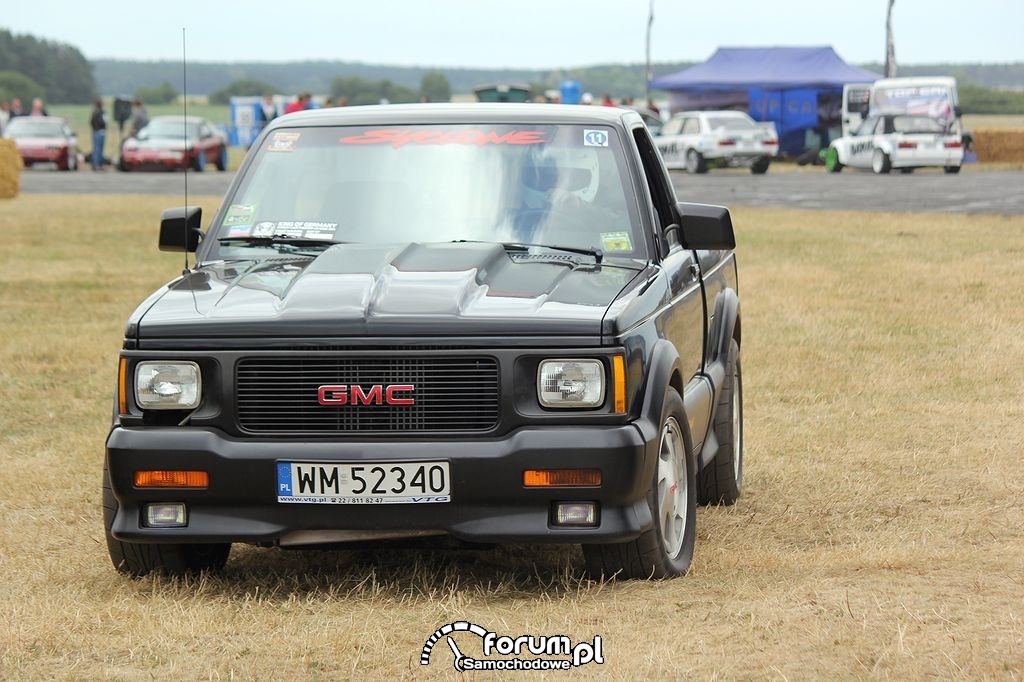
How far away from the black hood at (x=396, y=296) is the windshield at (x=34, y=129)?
128 ft

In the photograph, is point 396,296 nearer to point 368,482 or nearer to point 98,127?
point 368,482

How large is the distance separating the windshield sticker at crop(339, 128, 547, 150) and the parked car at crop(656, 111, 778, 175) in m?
32.3

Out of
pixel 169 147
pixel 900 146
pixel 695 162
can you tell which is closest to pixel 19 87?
pixel 169 147

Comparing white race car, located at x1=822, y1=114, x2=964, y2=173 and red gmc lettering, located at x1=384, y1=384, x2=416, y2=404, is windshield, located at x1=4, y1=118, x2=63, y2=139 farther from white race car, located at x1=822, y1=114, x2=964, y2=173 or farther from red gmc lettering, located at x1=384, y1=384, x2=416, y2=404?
red gmc lettering, located at x1=384, y1=384, x2=416, y2=404

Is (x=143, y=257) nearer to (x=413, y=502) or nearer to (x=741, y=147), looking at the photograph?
(x=413, y=502)

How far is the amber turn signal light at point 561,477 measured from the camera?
16.3 feet

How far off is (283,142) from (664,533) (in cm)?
220

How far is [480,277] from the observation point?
541cm

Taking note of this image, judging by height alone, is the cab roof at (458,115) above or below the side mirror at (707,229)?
above

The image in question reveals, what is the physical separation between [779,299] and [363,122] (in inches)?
329

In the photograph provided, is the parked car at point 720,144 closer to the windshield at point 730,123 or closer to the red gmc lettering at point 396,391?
the windshield at point 730,123

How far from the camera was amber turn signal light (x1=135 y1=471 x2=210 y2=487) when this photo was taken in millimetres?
5039

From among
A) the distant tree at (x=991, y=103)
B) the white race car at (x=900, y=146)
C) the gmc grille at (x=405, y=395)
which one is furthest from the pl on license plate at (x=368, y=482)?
the distant tree at (x=991, y=103)

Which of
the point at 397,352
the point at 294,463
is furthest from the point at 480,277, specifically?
the point at 294,463
